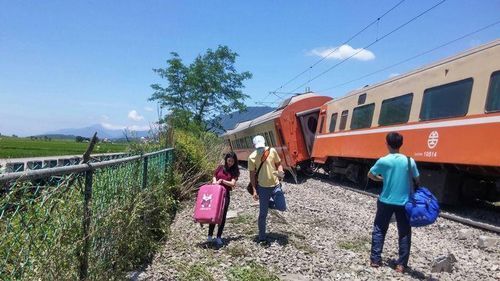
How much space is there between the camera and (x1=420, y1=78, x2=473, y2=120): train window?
10008 millimetres

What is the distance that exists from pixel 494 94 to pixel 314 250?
486cm

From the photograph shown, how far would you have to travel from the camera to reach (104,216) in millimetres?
4504

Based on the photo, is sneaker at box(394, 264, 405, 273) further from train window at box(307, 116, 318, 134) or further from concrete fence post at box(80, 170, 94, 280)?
train window at box(307, 116, 318, 134)

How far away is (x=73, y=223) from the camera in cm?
356

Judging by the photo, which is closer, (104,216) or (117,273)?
(104,216)

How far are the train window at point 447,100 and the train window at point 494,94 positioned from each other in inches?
23.9

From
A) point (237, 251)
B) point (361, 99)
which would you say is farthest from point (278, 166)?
point (361, 99)

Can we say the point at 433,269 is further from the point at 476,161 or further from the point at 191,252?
the point at 476,161

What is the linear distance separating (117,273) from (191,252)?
6.38 ft

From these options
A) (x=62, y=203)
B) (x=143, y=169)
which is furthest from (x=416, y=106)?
(x=62, y=203)

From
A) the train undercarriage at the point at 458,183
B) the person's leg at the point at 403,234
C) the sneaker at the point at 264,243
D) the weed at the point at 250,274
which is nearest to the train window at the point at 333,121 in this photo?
the train undercarriage at the point at 458,183

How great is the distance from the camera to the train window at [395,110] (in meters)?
12.4

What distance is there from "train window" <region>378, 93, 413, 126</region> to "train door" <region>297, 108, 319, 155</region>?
19.6 feet

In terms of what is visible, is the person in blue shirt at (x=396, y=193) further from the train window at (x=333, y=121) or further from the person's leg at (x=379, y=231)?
the train window at (x=333, y=121)
